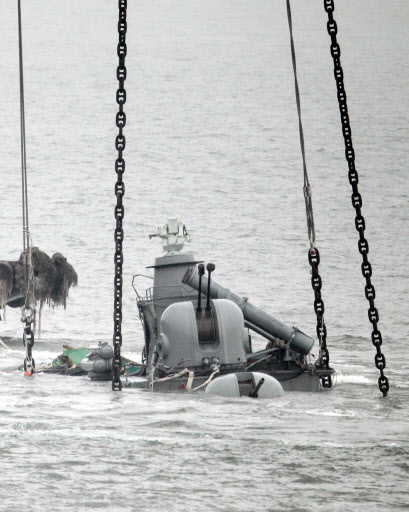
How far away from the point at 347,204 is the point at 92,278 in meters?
16.9

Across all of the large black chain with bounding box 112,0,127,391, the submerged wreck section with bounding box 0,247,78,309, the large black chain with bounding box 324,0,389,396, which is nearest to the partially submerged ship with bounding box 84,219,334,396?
the large black chain with bounding box 112,0,127,391

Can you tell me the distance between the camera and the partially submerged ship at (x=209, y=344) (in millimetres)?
13906

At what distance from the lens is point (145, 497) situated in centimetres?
711

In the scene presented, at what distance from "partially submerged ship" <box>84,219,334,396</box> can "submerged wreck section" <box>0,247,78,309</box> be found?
820cm

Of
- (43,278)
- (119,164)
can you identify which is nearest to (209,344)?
(119,164)

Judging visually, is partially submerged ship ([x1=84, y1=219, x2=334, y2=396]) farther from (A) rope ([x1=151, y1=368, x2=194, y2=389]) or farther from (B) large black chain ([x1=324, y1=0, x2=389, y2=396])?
(B) large black chain ([x1=324, y1=0, x2=389, y2=396])

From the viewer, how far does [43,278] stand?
2366 centimetres

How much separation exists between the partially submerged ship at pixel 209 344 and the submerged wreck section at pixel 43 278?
26.9 ft

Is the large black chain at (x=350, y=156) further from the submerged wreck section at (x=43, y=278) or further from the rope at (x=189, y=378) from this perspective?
the submerged wreck section at (x=43, y=278)

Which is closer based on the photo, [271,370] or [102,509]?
[102,509]

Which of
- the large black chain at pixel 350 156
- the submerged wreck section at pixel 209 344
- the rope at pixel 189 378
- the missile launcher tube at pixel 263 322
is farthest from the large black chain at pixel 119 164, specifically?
the missile launcher tube at pixel 263 322

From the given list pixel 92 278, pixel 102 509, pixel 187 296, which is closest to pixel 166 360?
pixel 187 296

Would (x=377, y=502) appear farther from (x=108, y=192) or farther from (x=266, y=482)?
(x=108, y=192)

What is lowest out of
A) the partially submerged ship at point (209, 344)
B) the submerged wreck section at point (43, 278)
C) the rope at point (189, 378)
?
the rope at point (189, 378)
